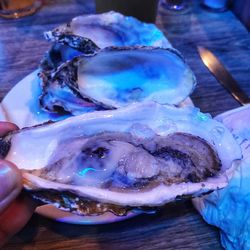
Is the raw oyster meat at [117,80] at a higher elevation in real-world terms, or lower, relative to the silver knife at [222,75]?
higher

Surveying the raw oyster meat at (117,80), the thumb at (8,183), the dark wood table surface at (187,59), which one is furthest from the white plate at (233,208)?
the thumb at (8,183)

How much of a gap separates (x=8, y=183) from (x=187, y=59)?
2.45ft

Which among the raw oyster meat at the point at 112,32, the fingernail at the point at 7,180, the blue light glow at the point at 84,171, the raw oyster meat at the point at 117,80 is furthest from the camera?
the raw oyster meat at the point at 112,32

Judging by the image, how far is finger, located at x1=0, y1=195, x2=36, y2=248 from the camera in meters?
0.59

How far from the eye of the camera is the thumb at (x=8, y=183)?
453 millimetres

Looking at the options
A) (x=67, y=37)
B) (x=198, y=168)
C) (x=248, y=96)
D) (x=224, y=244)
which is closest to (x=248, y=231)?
(x=224, y=244)

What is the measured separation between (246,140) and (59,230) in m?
0.38

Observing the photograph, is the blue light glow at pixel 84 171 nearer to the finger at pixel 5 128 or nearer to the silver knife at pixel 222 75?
the finger at pixel 5 128

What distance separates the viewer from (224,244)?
642mm

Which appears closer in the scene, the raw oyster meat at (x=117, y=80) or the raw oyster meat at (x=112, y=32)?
the raw oyster meat at (x=117, y=80)

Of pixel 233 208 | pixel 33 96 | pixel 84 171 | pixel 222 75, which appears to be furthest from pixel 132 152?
pixel 222 75

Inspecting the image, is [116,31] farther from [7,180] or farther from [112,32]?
[7,180]

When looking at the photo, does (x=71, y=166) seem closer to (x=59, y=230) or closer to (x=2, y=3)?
(x=59, y=230)

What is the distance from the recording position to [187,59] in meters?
1.07
